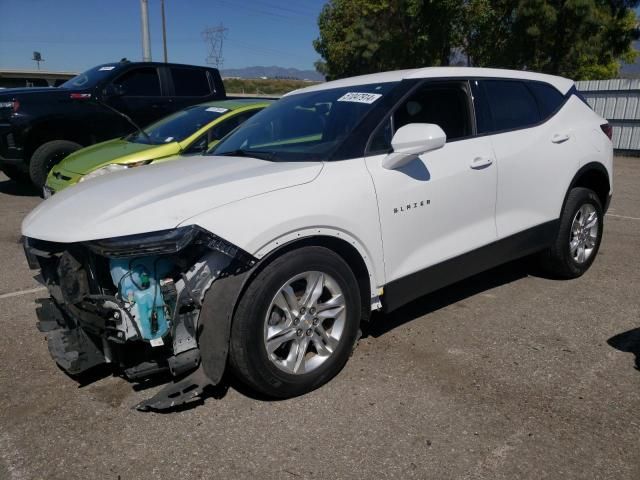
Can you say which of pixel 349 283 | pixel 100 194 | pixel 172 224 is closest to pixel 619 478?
pixel 349 283

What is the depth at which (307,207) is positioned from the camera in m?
2.76

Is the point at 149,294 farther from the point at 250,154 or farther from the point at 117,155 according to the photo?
the point at 117,155

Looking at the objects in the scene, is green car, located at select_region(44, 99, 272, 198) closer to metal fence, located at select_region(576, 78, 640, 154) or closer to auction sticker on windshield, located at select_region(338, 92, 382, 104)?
auction sticker on windshield, located at select_region(338, 92, 382, 104)

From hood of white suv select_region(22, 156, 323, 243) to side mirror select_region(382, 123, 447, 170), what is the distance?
0.46 meters

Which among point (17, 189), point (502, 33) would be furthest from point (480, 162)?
point (502, 33)

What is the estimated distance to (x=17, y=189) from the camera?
9.60 metres

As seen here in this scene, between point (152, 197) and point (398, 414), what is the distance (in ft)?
5.40

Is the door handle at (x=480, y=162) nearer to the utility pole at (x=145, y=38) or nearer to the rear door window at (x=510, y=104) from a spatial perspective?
the rear door window at (x=510, y=104)

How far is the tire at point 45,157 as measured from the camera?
316 inches

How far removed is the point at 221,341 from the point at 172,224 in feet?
1.95

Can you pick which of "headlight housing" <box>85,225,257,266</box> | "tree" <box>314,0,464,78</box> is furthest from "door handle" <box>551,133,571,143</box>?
"tree" <box>314,0,464,78</box>

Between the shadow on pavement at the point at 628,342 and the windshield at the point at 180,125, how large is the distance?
15.5 ft

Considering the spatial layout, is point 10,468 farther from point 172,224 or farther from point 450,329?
point 450,329

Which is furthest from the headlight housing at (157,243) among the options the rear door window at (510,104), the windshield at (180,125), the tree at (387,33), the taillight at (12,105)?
the tree at (387,33)
